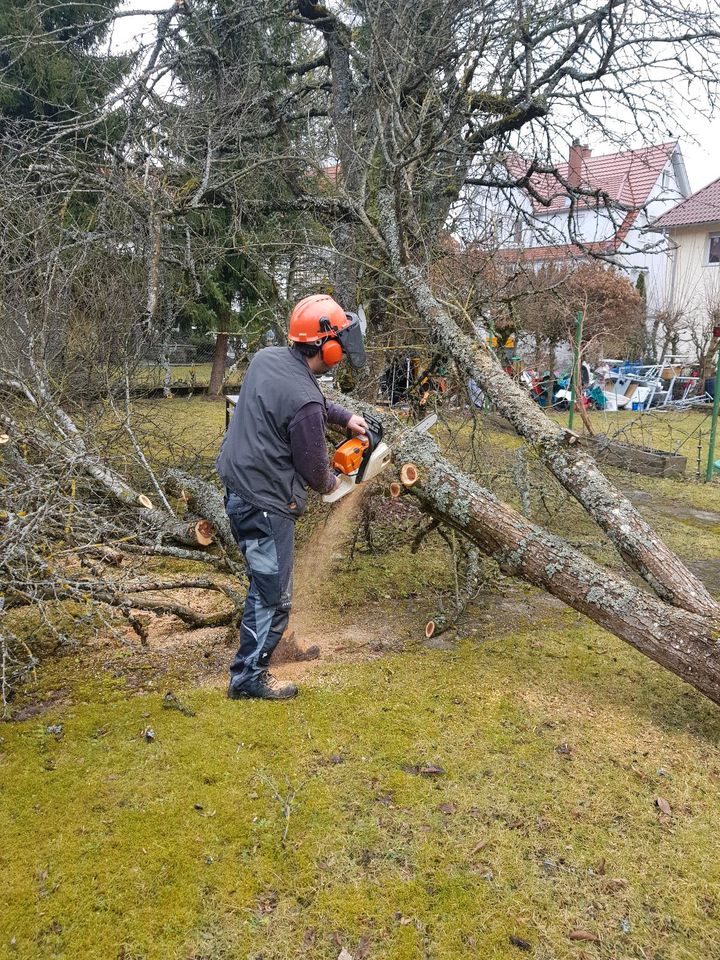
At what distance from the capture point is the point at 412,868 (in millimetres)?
2352

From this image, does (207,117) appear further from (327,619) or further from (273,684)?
(273,684)

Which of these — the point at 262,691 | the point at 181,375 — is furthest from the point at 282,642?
the point at 181,375

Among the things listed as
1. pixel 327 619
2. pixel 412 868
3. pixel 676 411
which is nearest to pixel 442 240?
pixel 327 619

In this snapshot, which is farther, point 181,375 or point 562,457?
point 181,375

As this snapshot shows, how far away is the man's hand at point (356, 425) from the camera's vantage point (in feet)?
11.2

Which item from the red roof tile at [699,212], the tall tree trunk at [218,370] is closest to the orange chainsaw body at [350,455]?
the tall tree trunk at [218,370]

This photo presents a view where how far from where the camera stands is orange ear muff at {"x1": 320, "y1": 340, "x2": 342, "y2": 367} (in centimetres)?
319

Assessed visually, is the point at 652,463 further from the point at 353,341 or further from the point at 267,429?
the point at 267,429

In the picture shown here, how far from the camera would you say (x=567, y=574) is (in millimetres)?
3479

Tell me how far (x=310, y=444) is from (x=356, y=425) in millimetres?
384

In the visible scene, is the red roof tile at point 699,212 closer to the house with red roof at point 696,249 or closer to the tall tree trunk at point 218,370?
the house with red roof at point 696,249

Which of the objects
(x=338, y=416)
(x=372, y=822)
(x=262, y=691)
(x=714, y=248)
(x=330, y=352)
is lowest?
(x=372, y=822)

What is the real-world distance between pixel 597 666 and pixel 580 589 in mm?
591

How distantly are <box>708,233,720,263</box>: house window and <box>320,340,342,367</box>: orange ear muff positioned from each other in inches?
865
